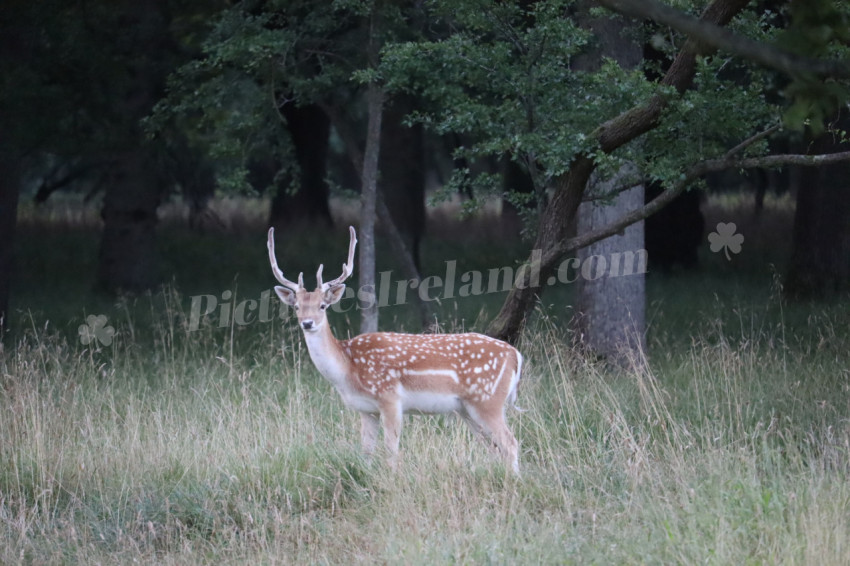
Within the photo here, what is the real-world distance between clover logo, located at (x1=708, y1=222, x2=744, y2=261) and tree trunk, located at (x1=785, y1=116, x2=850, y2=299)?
2865mm

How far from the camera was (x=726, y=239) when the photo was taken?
60.3 feet

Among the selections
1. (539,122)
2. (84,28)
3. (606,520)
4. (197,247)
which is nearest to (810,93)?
(606,520)

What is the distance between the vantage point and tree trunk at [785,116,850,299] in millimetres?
13453

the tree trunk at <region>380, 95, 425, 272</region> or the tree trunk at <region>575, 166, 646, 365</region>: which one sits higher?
the tree trunk at <region>380, 95, 425, 272</region>

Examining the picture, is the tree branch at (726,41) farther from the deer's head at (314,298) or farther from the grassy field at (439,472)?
the deer's head at (314,298)

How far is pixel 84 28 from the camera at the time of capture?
11.5 meters

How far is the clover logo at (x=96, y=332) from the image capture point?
10.6 metres

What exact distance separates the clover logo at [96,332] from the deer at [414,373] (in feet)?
14.8

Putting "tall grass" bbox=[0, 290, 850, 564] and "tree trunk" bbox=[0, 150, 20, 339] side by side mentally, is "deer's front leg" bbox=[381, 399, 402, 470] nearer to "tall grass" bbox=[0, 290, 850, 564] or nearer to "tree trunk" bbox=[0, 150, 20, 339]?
"tall grass" bbox=[0, 290, 850, 564]

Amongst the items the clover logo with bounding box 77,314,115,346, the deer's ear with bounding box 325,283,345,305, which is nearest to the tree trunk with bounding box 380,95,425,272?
the clover logo with bounding box 77,314,115,346

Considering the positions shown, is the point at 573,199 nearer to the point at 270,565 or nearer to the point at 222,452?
the point at 222,452

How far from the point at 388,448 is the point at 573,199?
2838 millimetres

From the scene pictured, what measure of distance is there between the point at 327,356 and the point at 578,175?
2.65 m

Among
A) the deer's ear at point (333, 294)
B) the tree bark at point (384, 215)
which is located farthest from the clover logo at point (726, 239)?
the deer's ear at point (333, 294)
